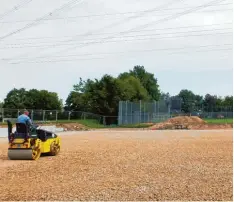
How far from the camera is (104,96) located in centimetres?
8538

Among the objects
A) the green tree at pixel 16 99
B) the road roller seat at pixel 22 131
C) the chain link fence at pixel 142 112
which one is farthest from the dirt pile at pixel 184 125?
the green tree at pixel 16 99

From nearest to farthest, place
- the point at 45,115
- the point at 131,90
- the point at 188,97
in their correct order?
the point at 45,115 → the point at 131,90 → the point at 188,97

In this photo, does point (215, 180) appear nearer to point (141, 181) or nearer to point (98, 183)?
point (141, 181)

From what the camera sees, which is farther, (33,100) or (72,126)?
(33,100)

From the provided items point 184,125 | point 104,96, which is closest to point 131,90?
point 104,96

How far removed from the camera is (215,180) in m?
12.1

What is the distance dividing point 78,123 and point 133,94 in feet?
118

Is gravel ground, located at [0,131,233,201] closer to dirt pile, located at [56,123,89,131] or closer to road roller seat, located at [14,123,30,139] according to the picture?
road roller seat, located at [14,123,30,139]

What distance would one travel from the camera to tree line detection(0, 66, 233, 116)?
85.8 meters

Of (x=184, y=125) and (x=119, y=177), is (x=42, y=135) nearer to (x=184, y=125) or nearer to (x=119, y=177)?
(x=119, y=177)

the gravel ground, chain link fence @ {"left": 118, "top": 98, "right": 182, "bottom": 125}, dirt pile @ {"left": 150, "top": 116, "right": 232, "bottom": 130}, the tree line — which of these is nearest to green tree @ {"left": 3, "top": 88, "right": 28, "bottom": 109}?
the tree line

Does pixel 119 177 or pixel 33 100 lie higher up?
pixel 33 100

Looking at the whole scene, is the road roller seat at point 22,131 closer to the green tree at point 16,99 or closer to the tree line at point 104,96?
the tree line at point 104,96

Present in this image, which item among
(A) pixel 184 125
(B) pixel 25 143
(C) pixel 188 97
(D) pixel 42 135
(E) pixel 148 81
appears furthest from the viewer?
(C) pixel 188 97
